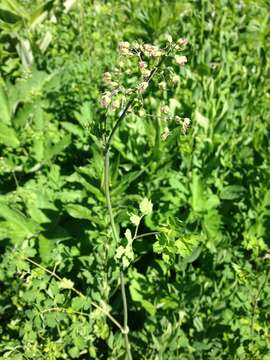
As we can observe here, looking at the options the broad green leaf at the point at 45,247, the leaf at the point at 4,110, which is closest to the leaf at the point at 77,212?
the broad green leaf at the point at 45,247

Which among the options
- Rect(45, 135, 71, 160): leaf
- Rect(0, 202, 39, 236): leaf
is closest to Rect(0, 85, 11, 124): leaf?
Rect(45, 135, 71, 160): leaf

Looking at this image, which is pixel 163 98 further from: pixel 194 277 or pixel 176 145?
pixel 194 277

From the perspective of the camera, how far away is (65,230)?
2301mm

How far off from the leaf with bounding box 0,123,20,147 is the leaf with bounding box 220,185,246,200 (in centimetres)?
116

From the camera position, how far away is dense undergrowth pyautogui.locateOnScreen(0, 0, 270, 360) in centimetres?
192

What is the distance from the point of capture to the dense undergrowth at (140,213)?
6.30ft

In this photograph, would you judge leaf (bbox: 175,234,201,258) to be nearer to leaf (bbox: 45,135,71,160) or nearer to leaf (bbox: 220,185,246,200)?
leaf (bbox: 220,185,246,200)

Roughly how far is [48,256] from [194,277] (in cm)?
70

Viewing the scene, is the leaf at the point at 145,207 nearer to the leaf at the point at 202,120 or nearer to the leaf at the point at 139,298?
the leaf at the point at 139,298

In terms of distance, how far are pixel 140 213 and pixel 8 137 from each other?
1229mm

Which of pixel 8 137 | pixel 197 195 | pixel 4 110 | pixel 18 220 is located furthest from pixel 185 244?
pixel 4 110

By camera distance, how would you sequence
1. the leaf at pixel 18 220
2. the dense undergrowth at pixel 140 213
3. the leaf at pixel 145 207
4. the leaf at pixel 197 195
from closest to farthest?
the leaf at pixel 145 207, the dense undergrowth at pixel 140 213, the leaf at pixel 18 220, the leaf at pixel 197 195

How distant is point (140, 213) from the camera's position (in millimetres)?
1632

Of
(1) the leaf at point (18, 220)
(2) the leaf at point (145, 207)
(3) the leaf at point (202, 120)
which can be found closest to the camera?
(2) the leaf at point (145, 207)
